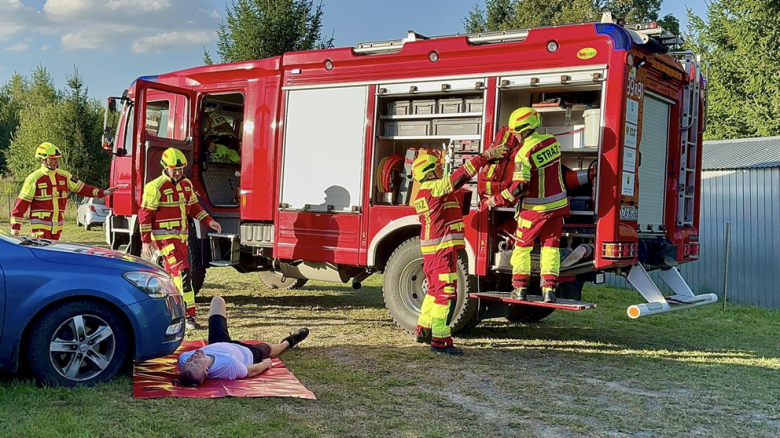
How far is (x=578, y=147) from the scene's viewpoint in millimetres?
7168

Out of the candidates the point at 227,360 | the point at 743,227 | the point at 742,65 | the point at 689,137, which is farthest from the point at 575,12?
the point at 227,360

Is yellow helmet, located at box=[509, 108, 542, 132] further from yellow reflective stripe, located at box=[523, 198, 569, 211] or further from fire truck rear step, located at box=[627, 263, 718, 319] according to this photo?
fire truck rear step, located at box=[627, 263, 718, 319]

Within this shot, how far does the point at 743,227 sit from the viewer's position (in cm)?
1203

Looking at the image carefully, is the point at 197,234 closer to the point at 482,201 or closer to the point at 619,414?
the point at 482,201

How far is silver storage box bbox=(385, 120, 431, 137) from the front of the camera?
781cm

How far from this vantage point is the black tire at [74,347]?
4.84m

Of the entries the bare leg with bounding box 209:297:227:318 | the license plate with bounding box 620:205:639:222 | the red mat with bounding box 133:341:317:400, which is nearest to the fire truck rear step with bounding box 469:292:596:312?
the license plate with bounding box 620:205:639:222

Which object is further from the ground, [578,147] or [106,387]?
[578,147]

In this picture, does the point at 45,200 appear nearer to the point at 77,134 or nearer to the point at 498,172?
the point at 498,172

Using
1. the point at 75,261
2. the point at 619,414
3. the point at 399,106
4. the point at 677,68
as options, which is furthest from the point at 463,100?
the point at 75,261

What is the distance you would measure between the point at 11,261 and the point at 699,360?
239 inches

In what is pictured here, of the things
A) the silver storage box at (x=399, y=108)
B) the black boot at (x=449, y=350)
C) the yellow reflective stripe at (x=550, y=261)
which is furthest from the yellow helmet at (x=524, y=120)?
the black boot at (x=449, y=350)

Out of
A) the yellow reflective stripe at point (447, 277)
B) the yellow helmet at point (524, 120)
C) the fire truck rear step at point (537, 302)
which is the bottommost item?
the fire truck rear step at point (537, 302)

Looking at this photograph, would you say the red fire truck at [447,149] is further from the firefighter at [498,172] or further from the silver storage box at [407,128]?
the firefighter at [498,172]
